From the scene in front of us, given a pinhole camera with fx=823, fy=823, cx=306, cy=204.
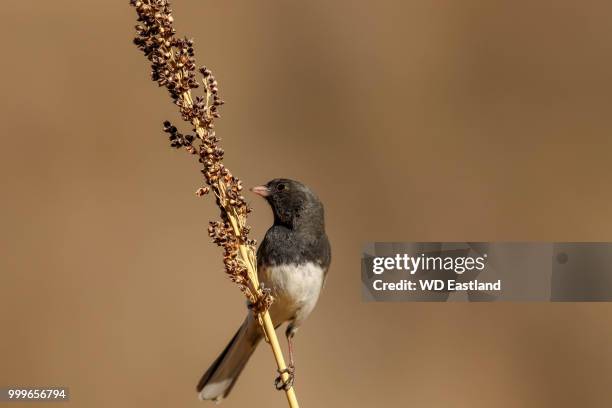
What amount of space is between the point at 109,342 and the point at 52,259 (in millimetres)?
697

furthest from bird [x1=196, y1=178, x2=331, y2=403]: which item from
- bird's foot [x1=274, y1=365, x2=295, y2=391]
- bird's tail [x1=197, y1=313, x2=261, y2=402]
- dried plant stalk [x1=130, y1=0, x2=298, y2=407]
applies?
dried plant stalk [x1=130, y1=0, x2=298, y2=407]

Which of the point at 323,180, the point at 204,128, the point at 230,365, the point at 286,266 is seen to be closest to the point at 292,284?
the point at 286,266

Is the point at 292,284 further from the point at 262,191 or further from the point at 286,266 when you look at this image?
the point at 262,191

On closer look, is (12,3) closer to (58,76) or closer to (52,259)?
(58,76)

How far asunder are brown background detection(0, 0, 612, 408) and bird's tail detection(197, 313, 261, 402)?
207 centimetres

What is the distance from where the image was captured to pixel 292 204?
3.02 meters

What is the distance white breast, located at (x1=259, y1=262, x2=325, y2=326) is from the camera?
2887 millimetres

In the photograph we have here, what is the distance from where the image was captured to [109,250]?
5.66 meters

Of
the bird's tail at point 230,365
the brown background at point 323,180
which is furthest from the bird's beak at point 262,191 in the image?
the brown background at point 323,180

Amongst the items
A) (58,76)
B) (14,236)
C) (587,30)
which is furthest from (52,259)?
(587,30)

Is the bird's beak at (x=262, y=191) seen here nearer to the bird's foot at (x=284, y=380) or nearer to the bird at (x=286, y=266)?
the bird at (x=286, y=266)

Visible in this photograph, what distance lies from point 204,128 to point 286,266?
1087 millimetres

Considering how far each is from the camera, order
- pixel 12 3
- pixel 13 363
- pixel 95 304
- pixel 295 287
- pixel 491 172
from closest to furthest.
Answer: pixel 295 287
pixel 13 363
pixel 95 304
pixel 491 172
pixel 12 3

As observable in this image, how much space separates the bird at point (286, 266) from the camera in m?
2.90
